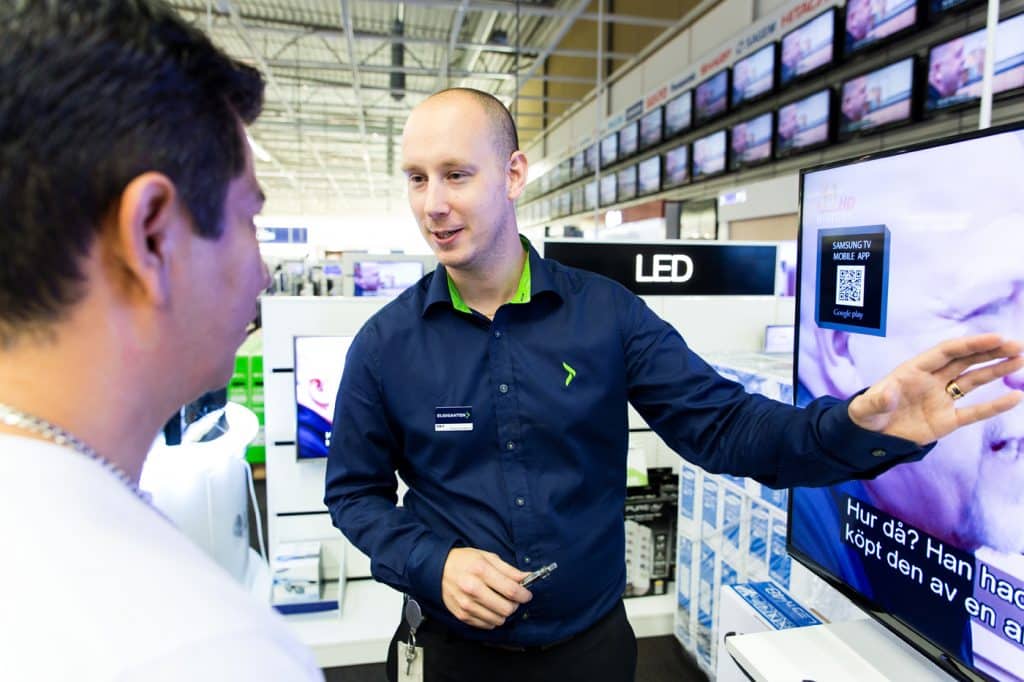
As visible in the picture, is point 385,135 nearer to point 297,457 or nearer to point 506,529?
point 297,457

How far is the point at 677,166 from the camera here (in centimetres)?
858

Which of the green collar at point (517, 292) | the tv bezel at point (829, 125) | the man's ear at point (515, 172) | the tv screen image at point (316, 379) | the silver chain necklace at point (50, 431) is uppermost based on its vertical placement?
the tv bezel at point (829, 125)

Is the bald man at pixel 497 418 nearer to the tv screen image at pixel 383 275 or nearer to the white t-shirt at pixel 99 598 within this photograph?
the white t-shirt at pixel 99 598

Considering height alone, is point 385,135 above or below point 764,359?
above

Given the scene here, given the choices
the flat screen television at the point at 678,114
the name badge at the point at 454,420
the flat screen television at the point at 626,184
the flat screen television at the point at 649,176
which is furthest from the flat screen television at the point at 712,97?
the name badge at the point at 454,420

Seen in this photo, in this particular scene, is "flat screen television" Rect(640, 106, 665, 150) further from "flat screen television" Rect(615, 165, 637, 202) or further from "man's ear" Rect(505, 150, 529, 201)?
"man's ear" Rect(505, 150, 529, 201)

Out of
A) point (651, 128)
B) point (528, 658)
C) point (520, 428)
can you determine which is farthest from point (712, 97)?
point (528, 658)

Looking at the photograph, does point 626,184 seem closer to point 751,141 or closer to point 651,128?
point 651,128

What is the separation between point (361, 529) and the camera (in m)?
1.22

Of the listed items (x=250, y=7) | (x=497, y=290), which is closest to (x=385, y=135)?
(x=250, y=7)

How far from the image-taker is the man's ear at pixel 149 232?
436mm

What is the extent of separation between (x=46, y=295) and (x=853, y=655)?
1338 mm

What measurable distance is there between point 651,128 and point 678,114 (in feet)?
2.89

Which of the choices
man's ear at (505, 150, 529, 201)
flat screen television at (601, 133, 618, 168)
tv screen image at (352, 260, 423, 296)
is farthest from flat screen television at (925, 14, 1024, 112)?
flat screen television at (601, 133, 618, 168)
